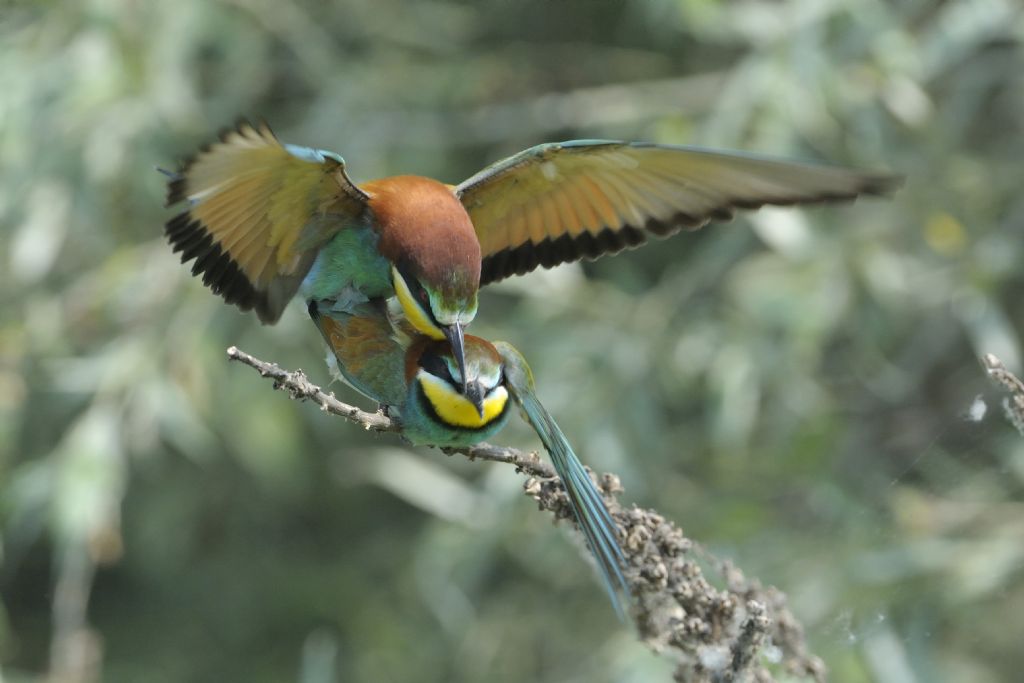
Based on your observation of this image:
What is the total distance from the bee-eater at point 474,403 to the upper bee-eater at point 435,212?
0.09 feet

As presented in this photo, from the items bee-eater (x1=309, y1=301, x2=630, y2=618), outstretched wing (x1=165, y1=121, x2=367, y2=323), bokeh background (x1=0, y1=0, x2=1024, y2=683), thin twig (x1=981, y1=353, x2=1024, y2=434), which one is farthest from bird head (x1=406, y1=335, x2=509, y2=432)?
bokeh background (x1=0, y1=0, x2=1024, y2=683)

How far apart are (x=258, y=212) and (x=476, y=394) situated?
0.40 metres

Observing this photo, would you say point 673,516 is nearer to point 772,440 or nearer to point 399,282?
point 772,440

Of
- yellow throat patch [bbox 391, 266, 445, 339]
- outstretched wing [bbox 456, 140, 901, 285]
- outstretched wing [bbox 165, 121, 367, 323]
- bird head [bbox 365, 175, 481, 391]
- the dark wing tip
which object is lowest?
the dark wing tip

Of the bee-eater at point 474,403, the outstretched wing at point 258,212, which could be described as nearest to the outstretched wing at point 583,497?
the bee-eater at point 474,403

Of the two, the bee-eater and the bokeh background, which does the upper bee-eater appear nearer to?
the bee-eater

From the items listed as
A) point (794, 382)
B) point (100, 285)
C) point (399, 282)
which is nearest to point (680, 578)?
point (399, 282)

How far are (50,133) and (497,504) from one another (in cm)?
131

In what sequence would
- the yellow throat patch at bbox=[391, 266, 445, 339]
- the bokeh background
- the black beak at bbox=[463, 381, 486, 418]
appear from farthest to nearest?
the bokeh background
the yellow throat patch at bbox=[391, 266, 445, 339]
the black beak at bbox=[463, 381, 486, 418]

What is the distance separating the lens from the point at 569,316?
10.5 feet

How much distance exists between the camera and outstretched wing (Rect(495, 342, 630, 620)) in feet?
4.17

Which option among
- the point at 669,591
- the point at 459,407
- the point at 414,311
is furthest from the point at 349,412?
the point at 669,591

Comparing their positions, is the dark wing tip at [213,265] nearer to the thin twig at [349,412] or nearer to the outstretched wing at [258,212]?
the outstretched wing at [258,212]

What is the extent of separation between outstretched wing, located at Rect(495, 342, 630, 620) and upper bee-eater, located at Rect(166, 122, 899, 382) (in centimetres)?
8
